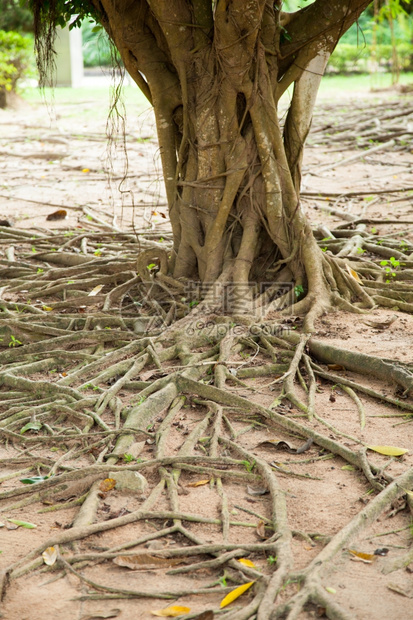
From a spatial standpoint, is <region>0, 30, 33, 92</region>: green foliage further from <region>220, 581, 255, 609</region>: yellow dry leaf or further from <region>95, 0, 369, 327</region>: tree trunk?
<region>220, 581, 255, 609</region>: yellow dry leaf

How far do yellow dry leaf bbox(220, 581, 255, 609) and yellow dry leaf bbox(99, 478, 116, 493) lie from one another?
30.4 inches

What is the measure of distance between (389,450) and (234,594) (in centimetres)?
110

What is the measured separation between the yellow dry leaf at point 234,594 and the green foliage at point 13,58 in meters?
14.9

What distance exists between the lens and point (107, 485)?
104 inches

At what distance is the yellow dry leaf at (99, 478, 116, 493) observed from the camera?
2.62 metres

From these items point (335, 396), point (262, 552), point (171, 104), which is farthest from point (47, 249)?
point (262, 552)

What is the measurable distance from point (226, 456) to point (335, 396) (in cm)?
81

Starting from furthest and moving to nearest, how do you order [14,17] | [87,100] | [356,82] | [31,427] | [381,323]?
[356,82]
[87,100]
[14,17]
[381,323]
[31,427]

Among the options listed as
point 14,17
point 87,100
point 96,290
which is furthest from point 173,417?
point 14,17

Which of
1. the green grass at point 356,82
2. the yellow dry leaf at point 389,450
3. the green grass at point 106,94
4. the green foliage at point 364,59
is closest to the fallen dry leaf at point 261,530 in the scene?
the yellow dry leaf at point 389,450

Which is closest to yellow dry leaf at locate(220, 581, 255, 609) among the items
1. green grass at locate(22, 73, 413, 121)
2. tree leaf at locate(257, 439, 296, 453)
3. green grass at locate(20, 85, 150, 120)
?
tree leaf at locate(257, 439, 296, 453)

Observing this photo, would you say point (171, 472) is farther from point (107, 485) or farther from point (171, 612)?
point (171, 612)

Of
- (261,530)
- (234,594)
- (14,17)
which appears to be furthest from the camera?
(14,17)

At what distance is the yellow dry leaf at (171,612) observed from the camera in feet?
6.41
